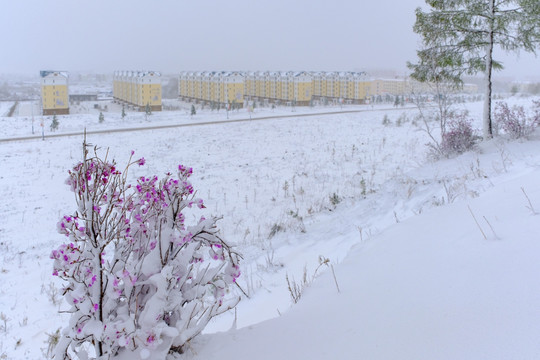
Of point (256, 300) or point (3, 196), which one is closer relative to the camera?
point (256, 300)

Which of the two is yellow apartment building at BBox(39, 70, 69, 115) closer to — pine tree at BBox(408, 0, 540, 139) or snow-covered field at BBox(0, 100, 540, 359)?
snow-covered field at BBox(0, 100, 540, 359)

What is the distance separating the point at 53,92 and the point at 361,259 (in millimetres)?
52587

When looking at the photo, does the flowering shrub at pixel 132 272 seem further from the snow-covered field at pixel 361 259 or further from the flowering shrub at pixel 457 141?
the flowering shrub at pixel 457 141

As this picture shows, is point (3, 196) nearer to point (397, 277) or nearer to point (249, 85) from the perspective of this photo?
point (397, 277)

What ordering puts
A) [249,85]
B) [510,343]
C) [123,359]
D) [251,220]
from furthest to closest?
[249,85], [251,220], [123,359], [510,343]

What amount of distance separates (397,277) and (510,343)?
49.6 inches

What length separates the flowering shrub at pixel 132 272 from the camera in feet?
7.45

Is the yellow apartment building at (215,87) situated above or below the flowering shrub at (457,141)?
above

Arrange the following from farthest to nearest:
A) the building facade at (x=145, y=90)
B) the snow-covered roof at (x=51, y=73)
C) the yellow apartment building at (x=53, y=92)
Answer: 1. the building facade at (x=145, y=90)
2. the yellow apartment building at (x=53, y=92)
3. the snow-covered roof at (x=51, y=73)

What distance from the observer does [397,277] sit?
125 inches

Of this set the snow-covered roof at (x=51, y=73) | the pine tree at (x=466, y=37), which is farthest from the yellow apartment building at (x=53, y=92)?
the pine tree at (x=466, y=37)

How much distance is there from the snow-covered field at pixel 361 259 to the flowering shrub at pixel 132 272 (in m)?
0.36

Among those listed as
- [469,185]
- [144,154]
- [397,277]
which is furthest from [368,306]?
[144,154]

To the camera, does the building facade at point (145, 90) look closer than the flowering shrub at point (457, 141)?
No
